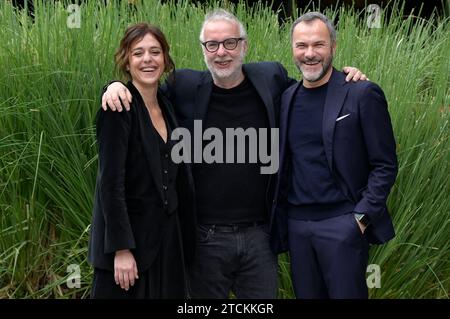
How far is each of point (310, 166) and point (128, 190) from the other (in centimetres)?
72

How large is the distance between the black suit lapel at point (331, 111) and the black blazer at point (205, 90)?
26 centimetres

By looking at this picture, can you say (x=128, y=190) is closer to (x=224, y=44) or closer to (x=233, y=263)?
(x=233, y=263)

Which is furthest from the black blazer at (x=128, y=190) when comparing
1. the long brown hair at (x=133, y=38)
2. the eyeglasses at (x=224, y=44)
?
the eyeglasses at (x=224, y=44)

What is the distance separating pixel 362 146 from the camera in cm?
265

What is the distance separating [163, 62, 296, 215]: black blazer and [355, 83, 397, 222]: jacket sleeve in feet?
1.36

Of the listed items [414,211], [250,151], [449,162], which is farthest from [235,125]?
A: [449,162]

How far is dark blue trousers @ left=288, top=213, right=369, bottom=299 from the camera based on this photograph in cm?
262

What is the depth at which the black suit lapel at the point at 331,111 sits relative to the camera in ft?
8.61

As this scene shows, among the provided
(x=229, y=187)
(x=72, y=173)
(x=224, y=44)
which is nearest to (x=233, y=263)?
(x=229, y=187)

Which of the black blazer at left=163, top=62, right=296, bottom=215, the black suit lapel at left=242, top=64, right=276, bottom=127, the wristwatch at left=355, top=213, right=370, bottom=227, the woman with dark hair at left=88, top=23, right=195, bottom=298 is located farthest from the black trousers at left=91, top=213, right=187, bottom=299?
the wristwatch at left=355, top=213, right=370, bottom=227

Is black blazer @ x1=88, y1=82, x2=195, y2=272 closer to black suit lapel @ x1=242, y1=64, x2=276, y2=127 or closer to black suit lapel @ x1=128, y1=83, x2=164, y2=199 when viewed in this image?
black suit lapel @ x1=128, y1=83, x2=164, y2=199

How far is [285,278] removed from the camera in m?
3.39

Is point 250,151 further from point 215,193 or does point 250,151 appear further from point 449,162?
point 449,162
